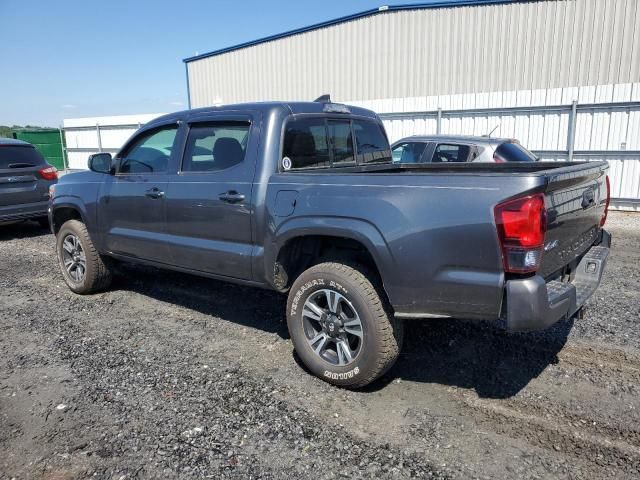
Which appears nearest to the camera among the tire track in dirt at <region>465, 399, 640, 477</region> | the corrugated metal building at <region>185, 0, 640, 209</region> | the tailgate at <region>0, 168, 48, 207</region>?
the tire track in dirt at <region>465, 399, 640, 477</region>

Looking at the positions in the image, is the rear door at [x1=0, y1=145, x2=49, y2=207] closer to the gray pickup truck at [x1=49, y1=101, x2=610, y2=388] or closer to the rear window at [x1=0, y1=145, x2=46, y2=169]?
the rear window at [x1=0, y1=145, x2=46, y2=169]

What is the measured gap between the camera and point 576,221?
3.28m

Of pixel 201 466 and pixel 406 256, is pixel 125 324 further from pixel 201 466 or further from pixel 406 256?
pixel 406 256

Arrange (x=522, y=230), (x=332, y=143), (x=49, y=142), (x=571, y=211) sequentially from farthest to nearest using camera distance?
(x=49, y=142)
(x=332, y=143)
(x=571, y=211)
(x=522, y=230)

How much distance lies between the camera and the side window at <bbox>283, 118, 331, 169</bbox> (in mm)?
3934

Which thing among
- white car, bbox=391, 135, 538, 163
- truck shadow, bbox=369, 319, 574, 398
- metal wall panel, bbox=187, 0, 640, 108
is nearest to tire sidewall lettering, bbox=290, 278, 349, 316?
truck shadow, bbox=369, 319, 574, 398

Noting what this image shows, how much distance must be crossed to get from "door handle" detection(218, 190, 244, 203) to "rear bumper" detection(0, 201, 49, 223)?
660 cm

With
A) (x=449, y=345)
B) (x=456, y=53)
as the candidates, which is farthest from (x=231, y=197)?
(x=456, y=53)

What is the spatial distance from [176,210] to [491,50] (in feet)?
47.6

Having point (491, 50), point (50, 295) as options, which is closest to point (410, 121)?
point (491, 50)

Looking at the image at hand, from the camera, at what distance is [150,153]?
486 centimetres

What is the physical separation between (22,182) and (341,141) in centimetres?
703

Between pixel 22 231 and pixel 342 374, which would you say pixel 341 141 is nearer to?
pixel 342 374

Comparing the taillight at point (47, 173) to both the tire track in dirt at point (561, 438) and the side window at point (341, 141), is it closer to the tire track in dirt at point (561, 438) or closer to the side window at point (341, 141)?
the side window at point (341, 141)
